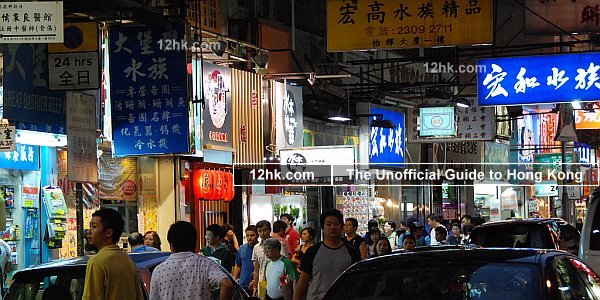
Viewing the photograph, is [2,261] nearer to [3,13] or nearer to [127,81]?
[3,13]

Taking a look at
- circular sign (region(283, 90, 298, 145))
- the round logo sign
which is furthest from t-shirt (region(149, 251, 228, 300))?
circular sign (region(283, 90, 298, 145))

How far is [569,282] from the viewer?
26.0 ft

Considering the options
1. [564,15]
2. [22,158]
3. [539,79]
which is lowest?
[22,158]

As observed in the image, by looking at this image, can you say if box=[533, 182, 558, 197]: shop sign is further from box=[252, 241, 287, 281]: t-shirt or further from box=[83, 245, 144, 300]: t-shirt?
box=[83, 245, 144, 300]: t-shirt

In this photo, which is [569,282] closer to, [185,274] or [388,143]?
[185,274]

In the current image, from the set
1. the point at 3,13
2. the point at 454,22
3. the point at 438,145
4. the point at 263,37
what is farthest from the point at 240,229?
the point at 438,145

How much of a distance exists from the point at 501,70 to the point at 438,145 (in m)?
20.4

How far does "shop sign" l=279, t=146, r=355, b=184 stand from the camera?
2605cm

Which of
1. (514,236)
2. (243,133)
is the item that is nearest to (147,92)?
(243,133)

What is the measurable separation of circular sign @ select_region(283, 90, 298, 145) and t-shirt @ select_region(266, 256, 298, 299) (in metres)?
12.2

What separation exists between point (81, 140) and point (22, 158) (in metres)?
2.00

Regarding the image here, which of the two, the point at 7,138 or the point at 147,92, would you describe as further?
the point at 147,92

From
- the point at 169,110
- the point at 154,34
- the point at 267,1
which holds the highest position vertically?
the point at 267,1

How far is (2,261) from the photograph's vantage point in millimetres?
15258
